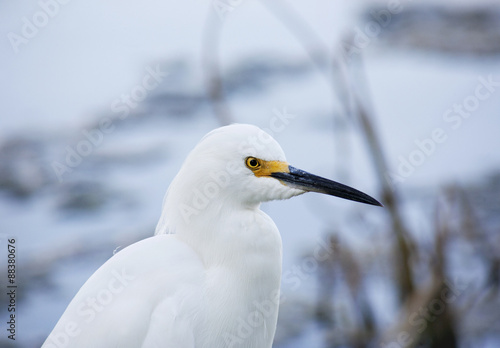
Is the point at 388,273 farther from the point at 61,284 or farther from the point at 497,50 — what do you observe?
the point at 497,50

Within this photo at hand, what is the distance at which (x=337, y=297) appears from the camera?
3404mm

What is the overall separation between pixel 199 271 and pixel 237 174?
26 centimetres

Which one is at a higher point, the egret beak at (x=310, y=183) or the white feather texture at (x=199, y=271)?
the egret beak at (x=310, y=183)

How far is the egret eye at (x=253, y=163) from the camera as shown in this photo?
58.7 inches

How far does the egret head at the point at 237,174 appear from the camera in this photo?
1.48m

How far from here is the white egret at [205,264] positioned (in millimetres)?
1503

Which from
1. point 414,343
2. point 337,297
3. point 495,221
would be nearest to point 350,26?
point 495,221

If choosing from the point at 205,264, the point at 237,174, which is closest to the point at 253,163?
the point at 237,174

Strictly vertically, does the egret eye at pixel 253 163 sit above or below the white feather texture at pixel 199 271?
above

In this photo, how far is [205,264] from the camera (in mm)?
1601

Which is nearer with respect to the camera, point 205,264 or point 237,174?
point 237,174

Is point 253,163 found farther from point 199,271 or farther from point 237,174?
point 199,271

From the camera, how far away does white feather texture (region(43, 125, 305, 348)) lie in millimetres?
1510

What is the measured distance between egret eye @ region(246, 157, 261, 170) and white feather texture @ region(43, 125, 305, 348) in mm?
12
